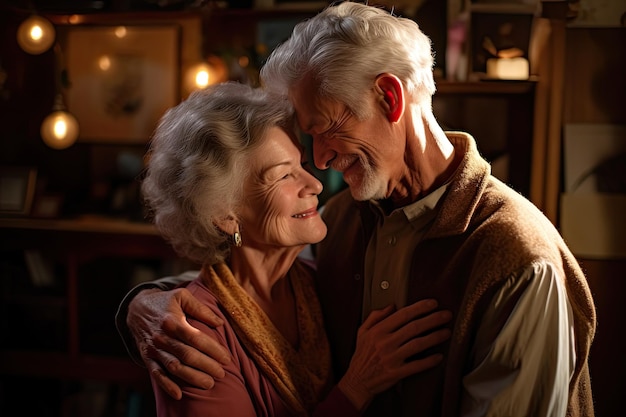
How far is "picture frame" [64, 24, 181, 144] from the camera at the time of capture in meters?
3.62

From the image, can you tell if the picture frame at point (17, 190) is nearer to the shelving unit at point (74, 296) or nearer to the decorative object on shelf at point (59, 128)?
the shelving unit at point (74, 296)

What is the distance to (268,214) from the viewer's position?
5.23ft

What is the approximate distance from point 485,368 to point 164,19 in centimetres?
→ 289

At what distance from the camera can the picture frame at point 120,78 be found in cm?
362

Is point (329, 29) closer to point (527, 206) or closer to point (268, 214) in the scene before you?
point (268, 214)

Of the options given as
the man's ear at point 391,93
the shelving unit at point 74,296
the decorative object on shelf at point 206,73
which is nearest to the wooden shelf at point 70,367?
the shelving unit at point 74,296

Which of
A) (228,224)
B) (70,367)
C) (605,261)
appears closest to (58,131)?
(70,367)

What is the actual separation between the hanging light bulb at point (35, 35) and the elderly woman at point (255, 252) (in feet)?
6.45

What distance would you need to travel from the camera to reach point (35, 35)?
129 inches

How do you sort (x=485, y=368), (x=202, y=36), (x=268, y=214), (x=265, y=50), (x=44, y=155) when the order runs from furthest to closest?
(x=44, y=155) < (x=202, y=36) < (x=265, y=50) < (x=268, y=214) < (x=485, y=368)

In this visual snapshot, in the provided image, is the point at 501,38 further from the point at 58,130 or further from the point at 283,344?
the point at 58,130

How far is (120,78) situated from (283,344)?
2601mm

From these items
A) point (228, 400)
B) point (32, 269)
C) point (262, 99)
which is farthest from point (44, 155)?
point (228, 400)

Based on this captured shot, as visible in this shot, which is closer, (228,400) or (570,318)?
(570,318)
